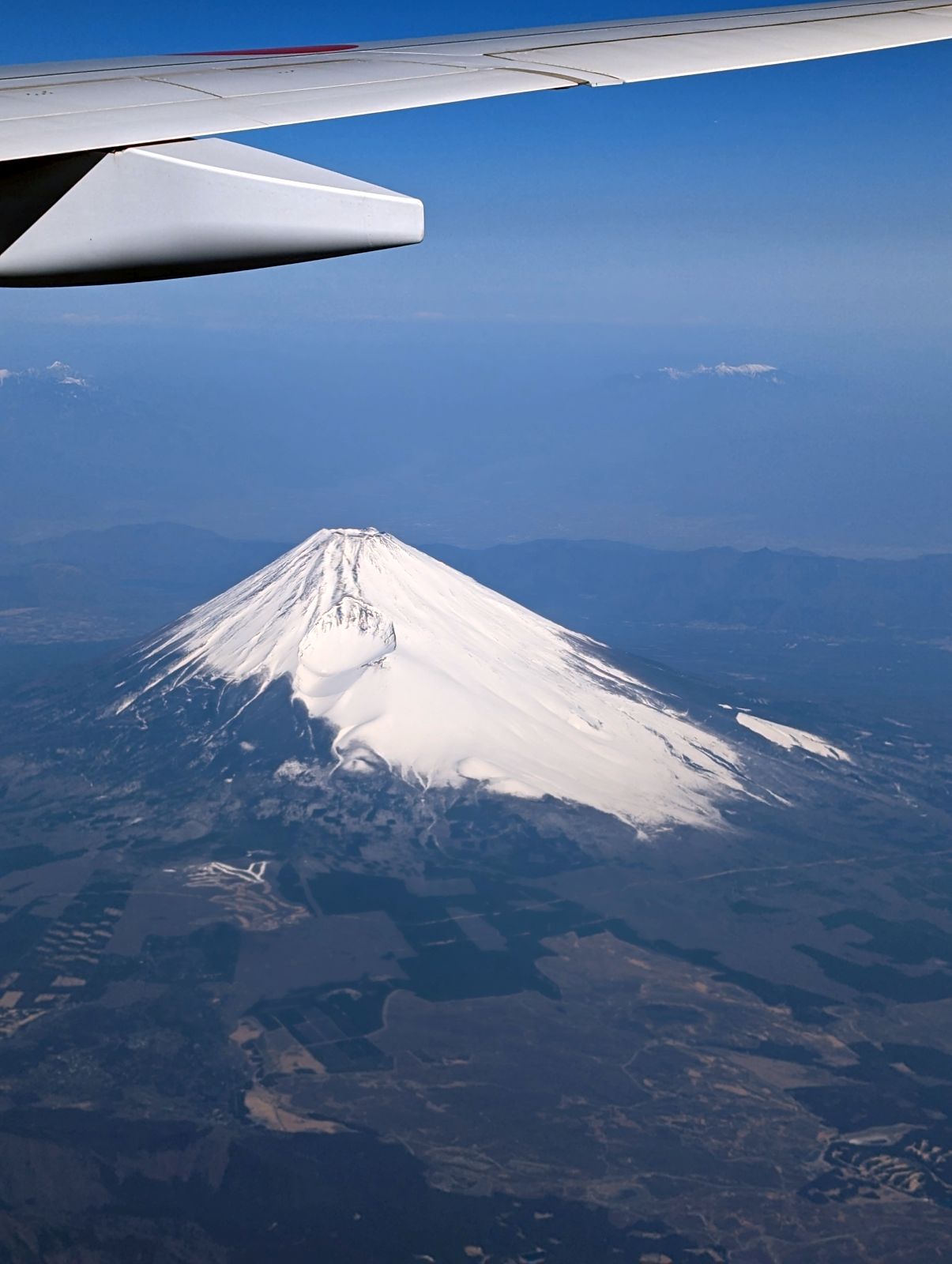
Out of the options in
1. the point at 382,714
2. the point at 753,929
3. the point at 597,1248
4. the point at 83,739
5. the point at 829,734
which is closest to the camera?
the point at 597,1248

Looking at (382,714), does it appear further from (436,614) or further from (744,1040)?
(744,1040)

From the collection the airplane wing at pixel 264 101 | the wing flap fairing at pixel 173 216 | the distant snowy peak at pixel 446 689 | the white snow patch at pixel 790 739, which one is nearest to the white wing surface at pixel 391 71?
the airplane wing at pixel 264 101

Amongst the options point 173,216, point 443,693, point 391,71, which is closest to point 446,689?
point 443,693

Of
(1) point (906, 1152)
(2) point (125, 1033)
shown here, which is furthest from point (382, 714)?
(1) point (906, 1152)

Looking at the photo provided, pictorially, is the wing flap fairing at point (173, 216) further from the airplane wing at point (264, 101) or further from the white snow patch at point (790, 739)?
the white snow patch at point (790, 739)

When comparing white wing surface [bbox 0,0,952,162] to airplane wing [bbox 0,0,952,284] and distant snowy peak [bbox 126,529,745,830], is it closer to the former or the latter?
airplane wing [bbox 0,0,952,284]

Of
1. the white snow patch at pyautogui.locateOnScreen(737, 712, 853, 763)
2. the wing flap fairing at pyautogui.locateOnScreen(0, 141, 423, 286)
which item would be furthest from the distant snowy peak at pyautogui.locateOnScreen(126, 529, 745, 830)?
the wing flap fairing at pyautogui.locateOnScreen(0, 141, 423, 286)
